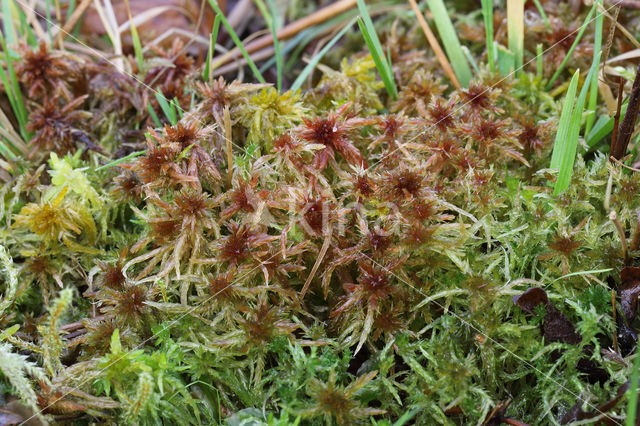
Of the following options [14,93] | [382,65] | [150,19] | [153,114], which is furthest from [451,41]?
[14,93]

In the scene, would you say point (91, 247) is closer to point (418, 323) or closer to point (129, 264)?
point (129, 264)

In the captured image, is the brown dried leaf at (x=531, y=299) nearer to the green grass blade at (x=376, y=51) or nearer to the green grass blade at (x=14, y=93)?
the green grass blade at (x=376, y=51)

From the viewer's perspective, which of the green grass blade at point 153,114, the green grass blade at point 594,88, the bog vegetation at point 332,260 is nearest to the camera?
the bog vegetation at point 332,260

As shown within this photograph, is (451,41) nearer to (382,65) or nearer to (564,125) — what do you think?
(382,65)

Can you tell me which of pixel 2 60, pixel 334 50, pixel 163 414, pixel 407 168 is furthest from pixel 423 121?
pixel 2 60

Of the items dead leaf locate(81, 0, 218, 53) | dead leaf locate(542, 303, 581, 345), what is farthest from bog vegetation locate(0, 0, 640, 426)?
dead leaf locate(81, 0, 218, 53)

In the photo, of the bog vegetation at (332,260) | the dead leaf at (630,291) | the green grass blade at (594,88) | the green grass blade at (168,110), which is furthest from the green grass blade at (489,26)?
the green grass blade at (168,110)

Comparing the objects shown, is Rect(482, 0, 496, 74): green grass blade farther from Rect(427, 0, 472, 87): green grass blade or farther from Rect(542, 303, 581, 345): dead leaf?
Rect(542, 303, 581, 345): dead leaf
